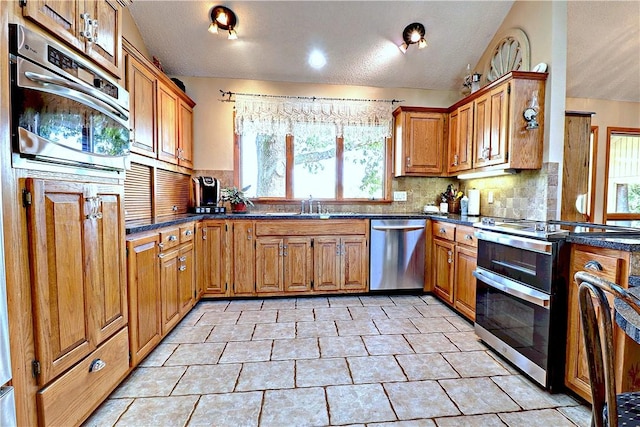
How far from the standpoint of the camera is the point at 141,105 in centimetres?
250

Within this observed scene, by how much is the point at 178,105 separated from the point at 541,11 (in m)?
3.48

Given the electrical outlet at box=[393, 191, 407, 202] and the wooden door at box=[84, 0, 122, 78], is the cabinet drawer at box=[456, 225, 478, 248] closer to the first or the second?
the electrical outlet at box=[393, 191, 407, 202]

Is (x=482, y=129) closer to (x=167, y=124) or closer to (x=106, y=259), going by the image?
(x=167, y=124)

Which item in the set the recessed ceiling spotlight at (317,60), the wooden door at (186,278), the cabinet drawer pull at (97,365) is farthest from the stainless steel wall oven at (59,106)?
the recessed ceiling spotlight at (317,60)

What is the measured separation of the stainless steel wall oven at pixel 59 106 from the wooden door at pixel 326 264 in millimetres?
2085

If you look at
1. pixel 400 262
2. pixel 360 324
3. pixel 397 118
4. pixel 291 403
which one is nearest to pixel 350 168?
pixel 397 118

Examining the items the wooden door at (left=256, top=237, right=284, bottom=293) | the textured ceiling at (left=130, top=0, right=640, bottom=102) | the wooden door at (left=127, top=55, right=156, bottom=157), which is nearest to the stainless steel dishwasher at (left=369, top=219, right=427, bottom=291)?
the wooden door at (left=256, top=237, right=284, bottom=293)

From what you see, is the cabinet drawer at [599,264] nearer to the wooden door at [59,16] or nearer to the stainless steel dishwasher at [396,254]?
the stainless steel dishwasher at [396,254]

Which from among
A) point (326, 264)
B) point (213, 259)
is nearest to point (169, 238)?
point (213, 259)

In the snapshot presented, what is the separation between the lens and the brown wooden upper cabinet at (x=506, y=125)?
2.63 metres

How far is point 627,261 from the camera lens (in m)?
1.43

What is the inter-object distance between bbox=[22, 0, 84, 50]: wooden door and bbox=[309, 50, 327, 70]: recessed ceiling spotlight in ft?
8.09

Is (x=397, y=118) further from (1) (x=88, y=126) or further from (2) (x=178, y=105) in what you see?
(1) (x=88, y=126)

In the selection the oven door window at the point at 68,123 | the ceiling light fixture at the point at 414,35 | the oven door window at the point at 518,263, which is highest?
the ceiling light fixture at the point at 414,35
